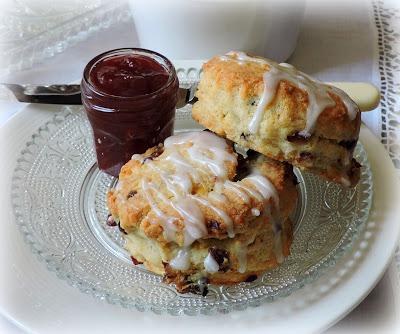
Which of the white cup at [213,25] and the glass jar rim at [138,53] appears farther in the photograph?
the white cup at [213,25]

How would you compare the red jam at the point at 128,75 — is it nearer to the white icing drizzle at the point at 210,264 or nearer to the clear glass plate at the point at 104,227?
the clear glass plate at the point at 104,227

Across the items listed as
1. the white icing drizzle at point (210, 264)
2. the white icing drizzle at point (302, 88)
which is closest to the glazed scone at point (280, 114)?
the white icing drizzle at point (302, 88)

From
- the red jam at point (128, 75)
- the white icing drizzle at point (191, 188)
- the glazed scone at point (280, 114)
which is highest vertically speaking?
the glazed scone at point (280, 114)

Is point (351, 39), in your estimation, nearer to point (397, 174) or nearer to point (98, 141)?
point (397, 174)

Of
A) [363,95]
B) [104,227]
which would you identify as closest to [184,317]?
[104,227]

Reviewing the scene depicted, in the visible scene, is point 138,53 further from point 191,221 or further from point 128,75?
point 191,221

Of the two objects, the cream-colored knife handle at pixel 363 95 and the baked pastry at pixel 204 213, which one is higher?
the baked pastry at pixel 204 213

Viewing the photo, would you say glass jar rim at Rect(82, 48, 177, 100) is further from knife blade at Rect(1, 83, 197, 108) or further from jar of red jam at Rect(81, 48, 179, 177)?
knife blade at Rect(1, 83, 197, 108)

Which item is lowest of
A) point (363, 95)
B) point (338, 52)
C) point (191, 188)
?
point (338, 52)
